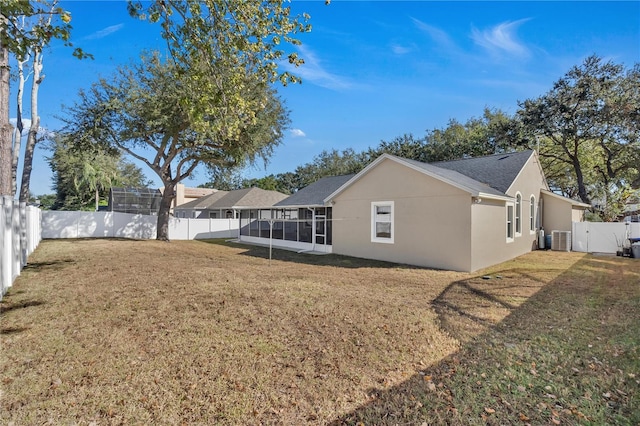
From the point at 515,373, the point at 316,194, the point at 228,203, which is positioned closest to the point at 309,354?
the point at 515,373

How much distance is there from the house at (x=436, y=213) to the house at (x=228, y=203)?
371 inches

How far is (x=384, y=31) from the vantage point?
9.45 meters

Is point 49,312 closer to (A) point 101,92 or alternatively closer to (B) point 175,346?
(B) point 175,346

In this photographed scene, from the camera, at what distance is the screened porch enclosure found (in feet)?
50.2

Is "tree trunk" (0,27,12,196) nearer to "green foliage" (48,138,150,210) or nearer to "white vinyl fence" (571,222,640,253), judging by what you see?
"white vinyl fence" (571,222,640,253)

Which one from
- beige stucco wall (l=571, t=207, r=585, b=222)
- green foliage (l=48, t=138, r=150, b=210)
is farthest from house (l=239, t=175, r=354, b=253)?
green foliage (l=48, t=138, r=150, b=210)

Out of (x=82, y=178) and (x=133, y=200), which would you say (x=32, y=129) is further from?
(x=82, y=178)

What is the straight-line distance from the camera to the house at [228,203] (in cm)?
2619

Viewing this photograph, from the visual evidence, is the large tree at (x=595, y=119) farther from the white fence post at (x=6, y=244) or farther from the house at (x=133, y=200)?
the house at (x=133, y=200)

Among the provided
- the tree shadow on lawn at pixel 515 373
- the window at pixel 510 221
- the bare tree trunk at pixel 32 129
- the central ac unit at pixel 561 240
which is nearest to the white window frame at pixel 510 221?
the window at pixel 510 221

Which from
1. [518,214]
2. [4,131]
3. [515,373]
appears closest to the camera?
[515,373]

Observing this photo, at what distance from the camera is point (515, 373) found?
361cm

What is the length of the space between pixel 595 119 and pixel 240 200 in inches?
1014

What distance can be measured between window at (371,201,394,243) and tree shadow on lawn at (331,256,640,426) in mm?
5467
